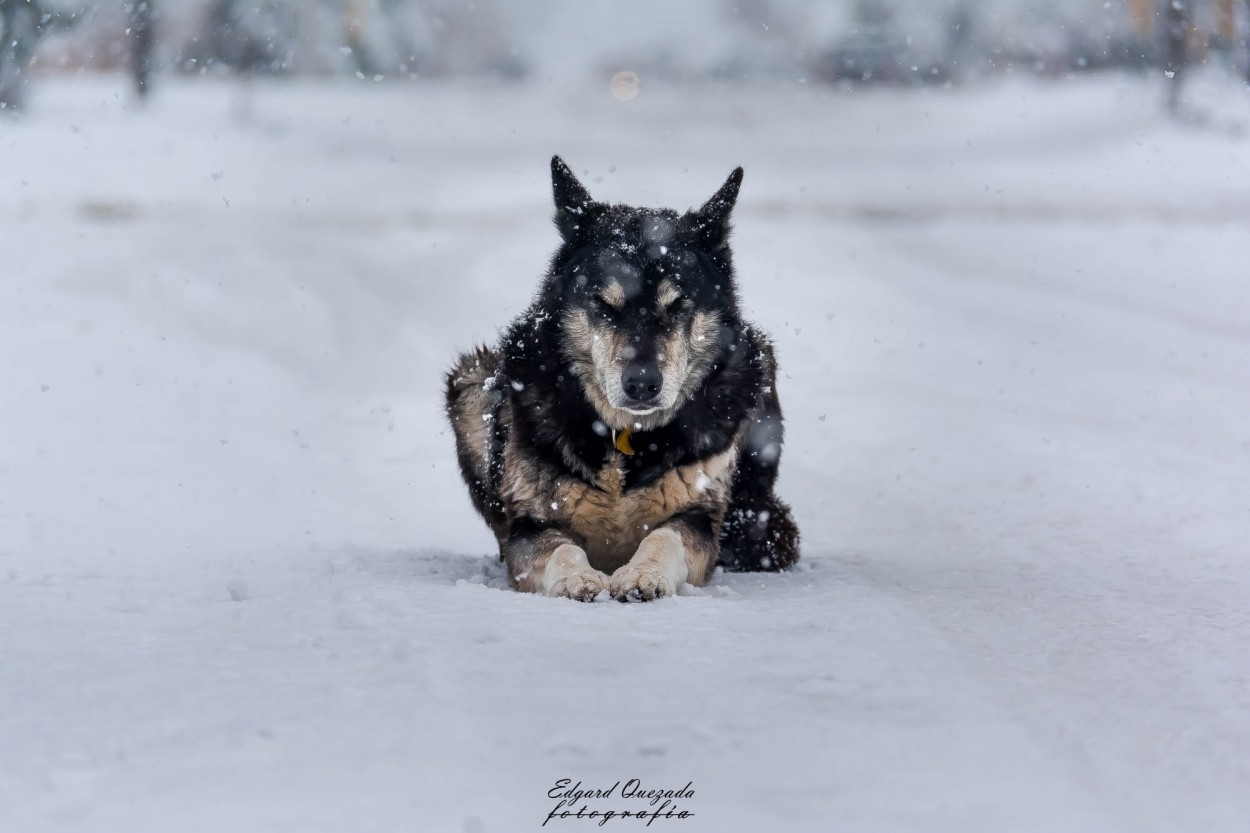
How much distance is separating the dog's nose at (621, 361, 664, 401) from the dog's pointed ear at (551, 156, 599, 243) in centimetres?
99

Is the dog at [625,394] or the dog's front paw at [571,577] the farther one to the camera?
the dog at [625,394]

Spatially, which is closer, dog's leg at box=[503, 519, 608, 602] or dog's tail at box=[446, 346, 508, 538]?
dog's leg at box=[503, 519, 608, 602]

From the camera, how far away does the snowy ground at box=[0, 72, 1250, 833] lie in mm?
2896

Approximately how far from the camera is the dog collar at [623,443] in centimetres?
530

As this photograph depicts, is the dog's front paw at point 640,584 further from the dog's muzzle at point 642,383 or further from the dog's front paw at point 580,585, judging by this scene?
the dog's muzzle at point 642,383

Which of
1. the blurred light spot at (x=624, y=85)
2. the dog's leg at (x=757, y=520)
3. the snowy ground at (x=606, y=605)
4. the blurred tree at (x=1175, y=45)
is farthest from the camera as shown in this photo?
the blurred light spot at (x=624, y=85)

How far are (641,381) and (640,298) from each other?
1.60 feet

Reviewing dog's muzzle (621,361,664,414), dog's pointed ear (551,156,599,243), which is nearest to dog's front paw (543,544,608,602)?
dog's muzzle (621,361,664,414)

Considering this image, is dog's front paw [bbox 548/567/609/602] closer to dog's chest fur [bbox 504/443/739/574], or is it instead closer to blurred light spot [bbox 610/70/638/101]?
dog's chest fur [bbox 504/443/739/574]

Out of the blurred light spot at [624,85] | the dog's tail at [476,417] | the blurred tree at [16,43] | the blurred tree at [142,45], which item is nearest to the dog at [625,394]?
the dog's tail at [476,417]

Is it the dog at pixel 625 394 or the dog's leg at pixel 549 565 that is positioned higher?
the dog at pixel 625 394

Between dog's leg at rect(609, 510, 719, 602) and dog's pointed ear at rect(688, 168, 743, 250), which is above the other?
dog's pointed ear at rect(688, 168, 743, 250)

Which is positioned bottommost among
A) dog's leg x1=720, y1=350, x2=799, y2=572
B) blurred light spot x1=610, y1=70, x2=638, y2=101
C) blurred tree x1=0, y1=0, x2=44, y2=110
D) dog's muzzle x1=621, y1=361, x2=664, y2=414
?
dog's leg x1=720, y1=350, x2=799, y2=572

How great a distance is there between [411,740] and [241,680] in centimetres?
68
